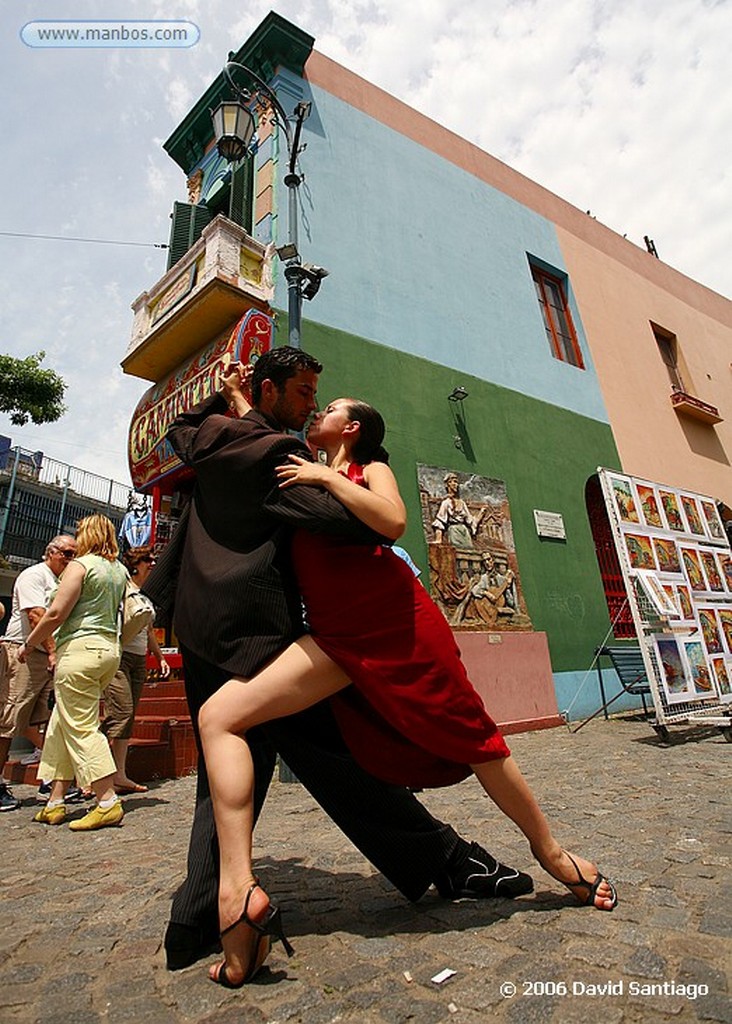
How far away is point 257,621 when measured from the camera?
5.28 ft

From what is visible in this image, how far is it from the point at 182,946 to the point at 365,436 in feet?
5.10

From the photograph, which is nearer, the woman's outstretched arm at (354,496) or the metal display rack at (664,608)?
the woman's outstretched arm at (354,496)

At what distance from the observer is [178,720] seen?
523cm

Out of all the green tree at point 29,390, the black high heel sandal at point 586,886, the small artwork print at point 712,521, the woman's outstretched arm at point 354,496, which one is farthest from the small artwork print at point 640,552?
the green tree at point 29,390

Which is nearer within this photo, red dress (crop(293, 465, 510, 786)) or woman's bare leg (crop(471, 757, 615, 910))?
red dress (crop(293, 465, 510, 786))

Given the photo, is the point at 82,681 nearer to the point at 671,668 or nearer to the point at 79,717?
the point at 79,717

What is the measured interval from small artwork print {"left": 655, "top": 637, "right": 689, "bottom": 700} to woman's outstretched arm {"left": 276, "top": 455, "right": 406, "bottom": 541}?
485 centimetres

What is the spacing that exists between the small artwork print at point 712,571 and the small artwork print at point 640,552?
96 cm

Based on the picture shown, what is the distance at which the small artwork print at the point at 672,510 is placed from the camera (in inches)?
Result: 252

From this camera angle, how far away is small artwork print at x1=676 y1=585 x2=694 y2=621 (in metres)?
5.80

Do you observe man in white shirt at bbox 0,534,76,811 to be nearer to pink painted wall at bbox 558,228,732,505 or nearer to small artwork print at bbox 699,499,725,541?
small artwork print at bbox 699,499,725,541

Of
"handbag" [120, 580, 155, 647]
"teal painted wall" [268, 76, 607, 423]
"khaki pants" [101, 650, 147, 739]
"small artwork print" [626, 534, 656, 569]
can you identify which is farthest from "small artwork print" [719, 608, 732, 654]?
"khaki pants" [101, 650, 147, 739]

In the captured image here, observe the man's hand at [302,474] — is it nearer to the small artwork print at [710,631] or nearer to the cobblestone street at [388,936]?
the cobblestone street at [388,936]

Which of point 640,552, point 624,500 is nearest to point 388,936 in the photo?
point 640,552
